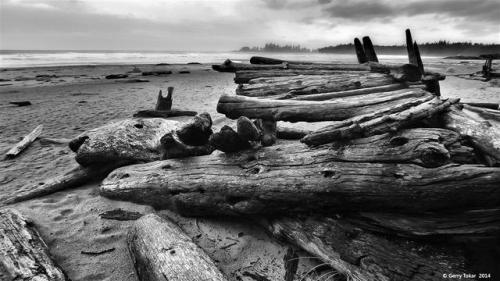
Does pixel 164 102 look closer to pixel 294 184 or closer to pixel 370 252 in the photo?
pixel 294 184

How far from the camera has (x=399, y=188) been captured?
245 centimetres

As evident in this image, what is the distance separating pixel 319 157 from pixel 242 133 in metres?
0.94

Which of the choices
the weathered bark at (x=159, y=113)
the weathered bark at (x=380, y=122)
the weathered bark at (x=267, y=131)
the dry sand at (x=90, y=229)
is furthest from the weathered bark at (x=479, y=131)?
the weathered bark at (x=159, y=113)

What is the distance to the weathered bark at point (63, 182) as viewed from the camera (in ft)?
14.1

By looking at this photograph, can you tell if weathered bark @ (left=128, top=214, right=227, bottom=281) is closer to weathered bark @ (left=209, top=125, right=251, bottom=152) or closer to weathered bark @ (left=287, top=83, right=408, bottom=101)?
weathered bark @ (left=209, top=125, right=251, bottom=152)

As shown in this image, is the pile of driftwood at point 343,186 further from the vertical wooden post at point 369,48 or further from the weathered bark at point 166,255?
the vertical wooden post at point 369,48

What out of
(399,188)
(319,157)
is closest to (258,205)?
(319,157)

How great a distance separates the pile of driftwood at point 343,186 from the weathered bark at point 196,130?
18 millimetres

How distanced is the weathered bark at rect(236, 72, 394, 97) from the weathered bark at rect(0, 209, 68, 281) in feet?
11.7

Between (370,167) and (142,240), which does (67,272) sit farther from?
(370,167)

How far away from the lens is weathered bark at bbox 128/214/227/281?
2395mm

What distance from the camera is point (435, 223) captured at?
2332mm

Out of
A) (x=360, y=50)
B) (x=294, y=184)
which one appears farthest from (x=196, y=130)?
(x=360, y=50)

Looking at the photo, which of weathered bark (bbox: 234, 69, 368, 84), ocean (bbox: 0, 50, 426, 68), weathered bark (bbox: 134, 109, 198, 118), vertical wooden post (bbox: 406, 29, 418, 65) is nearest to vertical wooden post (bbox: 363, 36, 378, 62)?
vertical wooden post (bbox: 406, 29, 418, 65)
